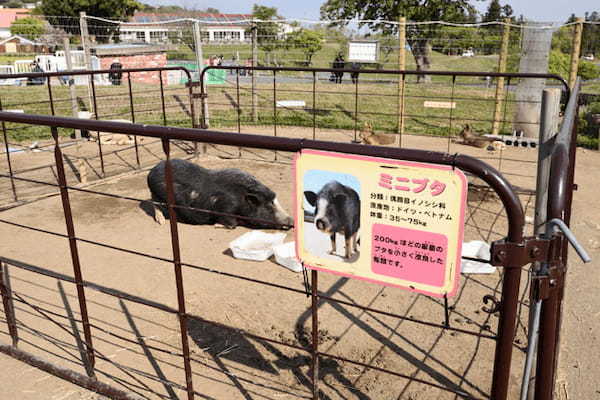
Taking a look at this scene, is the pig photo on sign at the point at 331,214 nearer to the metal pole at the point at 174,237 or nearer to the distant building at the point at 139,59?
the metal pole at the point at 174,237

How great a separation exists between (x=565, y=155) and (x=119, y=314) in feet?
10.4

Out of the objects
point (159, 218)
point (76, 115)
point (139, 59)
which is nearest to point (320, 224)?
point (159, 218)

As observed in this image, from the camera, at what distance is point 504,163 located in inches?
328

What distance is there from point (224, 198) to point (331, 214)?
3.85 metres

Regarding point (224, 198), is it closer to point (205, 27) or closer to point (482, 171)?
point (482, 171)

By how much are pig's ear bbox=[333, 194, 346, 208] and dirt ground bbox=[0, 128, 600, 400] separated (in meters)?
0.64

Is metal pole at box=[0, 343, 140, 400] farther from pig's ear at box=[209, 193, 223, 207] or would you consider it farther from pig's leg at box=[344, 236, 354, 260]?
pig's ear at box=[209, 193, 223, 207]

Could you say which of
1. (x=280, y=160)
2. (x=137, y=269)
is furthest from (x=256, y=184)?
(x=280, y=160)

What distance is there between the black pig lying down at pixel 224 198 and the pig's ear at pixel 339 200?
143 inches

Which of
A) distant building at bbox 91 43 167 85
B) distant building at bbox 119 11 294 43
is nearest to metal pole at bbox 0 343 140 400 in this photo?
distant building at bbox 119 11 294 43

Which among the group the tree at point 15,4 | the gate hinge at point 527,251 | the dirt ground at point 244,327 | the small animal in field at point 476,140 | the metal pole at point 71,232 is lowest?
the dirt ground at point 244,327

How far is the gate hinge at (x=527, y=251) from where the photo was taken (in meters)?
1.39

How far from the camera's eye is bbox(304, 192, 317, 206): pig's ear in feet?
6.00

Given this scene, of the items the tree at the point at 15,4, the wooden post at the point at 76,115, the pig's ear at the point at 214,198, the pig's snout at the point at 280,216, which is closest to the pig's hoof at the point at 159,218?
the pig's ear at the point at 214,198
